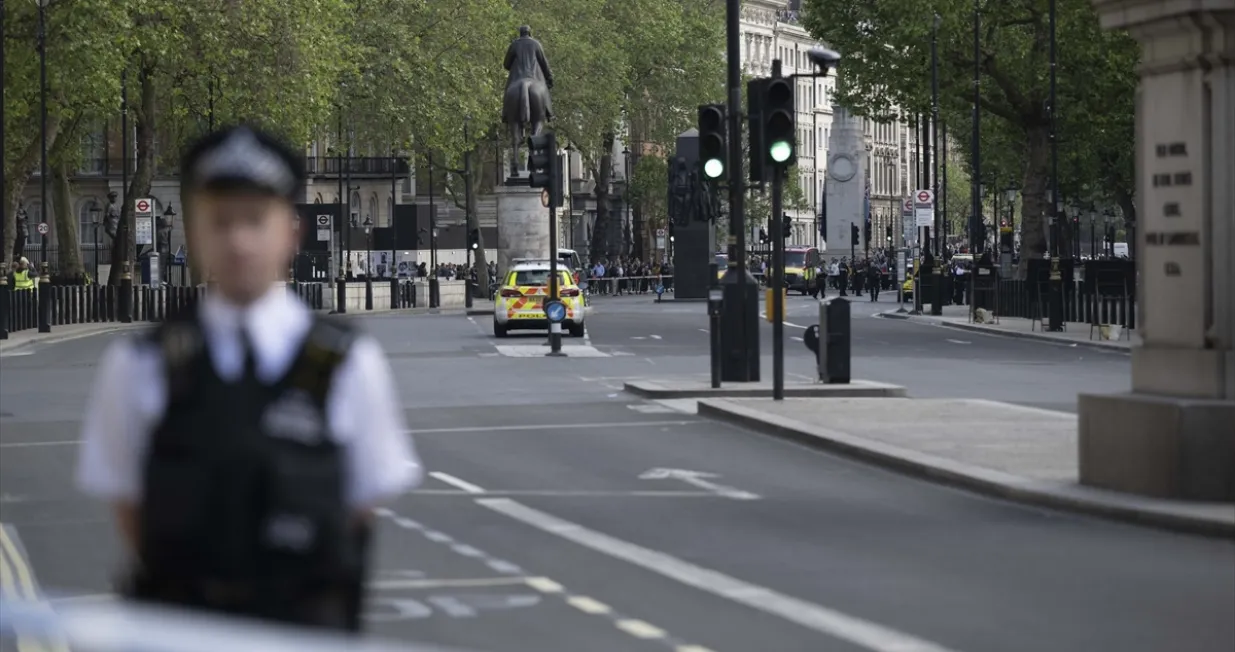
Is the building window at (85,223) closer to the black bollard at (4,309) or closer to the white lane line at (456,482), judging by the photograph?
the black bollard at (4,309)

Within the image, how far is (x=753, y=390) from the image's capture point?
26859 mm

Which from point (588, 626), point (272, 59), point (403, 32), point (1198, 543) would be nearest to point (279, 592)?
point (588, 626)

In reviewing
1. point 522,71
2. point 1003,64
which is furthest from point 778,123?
point 1003,64

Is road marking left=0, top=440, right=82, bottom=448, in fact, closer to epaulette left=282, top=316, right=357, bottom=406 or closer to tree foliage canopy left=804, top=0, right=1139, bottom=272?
→ epaulette left=282, top=316, right=357, bottom=406

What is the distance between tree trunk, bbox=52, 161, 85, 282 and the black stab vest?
64.3 meters

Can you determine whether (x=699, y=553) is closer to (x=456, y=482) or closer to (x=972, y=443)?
(x=456, y=482)

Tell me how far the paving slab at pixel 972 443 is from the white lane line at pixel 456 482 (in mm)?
3221

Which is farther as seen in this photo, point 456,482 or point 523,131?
point 523,131

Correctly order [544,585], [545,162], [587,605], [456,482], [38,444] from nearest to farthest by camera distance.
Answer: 1. [587,605]
2. [544,585]
3. [456,482]
4. [38,444]
5. [545,162]

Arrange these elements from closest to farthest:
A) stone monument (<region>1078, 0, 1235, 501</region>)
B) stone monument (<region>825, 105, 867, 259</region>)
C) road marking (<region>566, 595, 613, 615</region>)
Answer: road marking (<region>566, 595, 613, 615</region>)
stone monument (<region>1078, 0, 1235, 501</region>)
stone monument (<region>825, 105, 867, 259</region>)

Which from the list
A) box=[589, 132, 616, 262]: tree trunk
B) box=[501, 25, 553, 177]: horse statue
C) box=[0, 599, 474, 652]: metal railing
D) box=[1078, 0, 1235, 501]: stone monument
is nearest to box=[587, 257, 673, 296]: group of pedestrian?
box=[589, 132, 616, 262]: tree trunk

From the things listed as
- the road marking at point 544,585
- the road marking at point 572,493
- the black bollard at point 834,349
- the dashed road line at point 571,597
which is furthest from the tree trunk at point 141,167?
the road marking at point 544,585

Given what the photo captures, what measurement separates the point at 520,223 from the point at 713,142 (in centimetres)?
4591

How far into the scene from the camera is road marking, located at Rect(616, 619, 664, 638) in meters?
10.3
